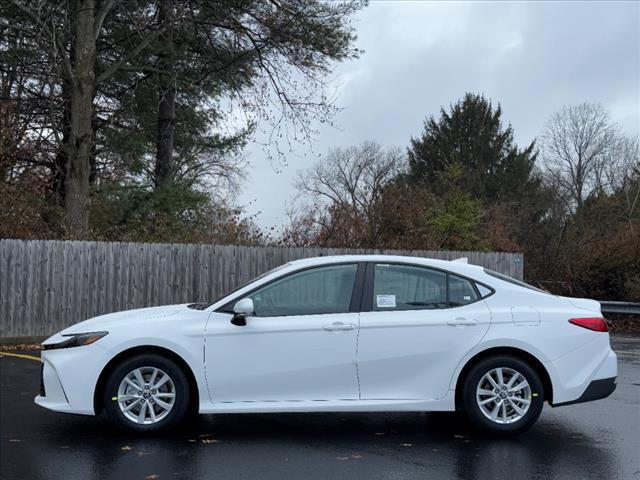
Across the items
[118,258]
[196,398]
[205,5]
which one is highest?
[205,5]

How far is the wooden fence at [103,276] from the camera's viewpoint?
560 inches

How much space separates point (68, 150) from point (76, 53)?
2.58 m

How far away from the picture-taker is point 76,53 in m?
19.7

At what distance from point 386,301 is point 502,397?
4.18 feet

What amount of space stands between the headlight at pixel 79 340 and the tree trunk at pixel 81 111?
13084 millimetres

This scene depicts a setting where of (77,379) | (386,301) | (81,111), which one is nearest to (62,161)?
(81,111)

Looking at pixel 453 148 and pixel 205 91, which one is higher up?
pixel 453 148

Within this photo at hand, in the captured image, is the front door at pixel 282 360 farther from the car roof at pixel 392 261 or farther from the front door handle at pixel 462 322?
the front door handle at pixel 462 322

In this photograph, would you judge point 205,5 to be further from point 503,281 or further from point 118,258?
point 503,281

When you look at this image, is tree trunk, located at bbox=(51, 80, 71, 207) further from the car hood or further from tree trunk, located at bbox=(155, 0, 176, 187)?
the car hood

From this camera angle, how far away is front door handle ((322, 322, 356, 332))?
256 inches

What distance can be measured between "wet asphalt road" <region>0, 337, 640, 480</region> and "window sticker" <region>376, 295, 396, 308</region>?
113 centimetres

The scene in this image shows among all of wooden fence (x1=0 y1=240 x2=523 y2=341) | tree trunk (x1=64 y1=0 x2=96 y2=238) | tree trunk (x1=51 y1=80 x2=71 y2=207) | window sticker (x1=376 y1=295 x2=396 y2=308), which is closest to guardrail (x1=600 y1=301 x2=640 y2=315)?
wooden fence (x1=0 y1=240 x2=523 y2=341)

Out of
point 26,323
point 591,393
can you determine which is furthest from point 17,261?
point 591,393
